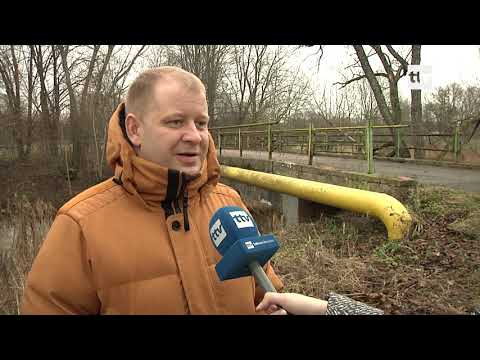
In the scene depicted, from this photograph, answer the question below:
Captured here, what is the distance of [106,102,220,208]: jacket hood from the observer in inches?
52.9

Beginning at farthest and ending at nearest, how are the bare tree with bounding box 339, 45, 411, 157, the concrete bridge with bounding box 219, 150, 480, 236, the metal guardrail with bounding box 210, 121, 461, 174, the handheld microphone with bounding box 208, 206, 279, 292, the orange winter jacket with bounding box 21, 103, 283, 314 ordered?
the bare tree with bounding box 339, 45, 411, 157 < the metal guardrail with bounding box 210, 121, 461, 174 < the concrete bridge with bounding box 219, 150, 480, 236 < the orange winter jacket with bounding box 21, 103, 283, 314 < the handheld microphone with bounding box 208, 206, 279, 292

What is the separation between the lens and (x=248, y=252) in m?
1.02

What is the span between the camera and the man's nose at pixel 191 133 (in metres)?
1.35

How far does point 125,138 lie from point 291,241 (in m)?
5.13

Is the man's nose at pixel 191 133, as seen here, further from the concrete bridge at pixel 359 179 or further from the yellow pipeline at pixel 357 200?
the concrete bridge at pixel 359 179

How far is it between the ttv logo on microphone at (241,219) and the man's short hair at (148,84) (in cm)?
52

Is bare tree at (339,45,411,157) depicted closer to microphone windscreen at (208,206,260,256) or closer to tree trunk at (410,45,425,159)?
tree trunk at (410,45,425,159)

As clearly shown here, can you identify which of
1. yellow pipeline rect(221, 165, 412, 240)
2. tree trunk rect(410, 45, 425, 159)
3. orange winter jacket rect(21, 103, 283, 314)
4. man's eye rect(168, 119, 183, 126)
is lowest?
yellow pipeline rect(221, 165, 412, 240)

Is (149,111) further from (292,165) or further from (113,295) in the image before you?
(292,165)

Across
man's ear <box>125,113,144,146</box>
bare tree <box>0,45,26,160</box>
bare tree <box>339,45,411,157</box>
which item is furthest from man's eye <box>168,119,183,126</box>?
bare tree <box>0,45,26,160</box>

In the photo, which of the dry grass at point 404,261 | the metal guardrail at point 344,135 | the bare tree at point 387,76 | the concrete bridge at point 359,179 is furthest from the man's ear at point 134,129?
the bare tree at point 387,76

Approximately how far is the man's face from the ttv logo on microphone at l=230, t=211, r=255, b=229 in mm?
333
